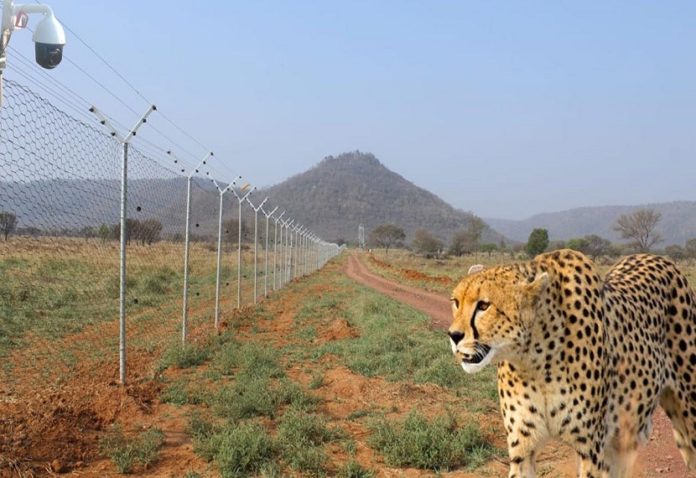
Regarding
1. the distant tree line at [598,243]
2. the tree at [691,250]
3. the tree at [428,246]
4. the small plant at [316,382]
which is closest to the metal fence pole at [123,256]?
the small plant at [316,382]

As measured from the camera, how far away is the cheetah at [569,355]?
304 centimetres

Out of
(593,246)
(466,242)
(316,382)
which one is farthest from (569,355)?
(466,242)

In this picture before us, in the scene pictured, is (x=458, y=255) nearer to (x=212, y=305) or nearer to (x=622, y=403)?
(x=212, y=305)

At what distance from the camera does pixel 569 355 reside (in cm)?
318

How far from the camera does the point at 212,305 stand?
17.8 metres

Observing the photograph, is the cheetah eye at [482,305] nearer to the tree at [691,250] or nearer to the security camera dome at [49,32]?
the security camera dome at [49,32]

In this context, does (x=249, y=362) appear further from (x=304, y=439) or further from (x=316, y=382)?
(x=304, y=439)

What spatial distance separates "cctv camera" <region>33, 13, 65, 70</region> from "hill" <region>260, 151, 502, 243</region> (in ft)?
447

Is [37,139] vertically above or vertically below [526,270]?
above

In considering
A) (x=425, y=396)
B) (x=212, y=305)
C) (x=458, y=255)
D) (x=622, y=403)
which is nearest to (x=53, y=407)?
(x=425, y=396)

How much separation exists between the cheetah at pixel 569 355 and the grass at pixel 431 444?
78.1 inches

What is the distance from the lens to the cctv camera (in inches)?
170

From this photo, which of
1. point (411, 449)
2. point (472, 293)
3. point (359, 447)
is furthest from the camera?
point (359, 447)

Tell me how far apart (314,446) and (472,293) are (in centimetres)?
317
